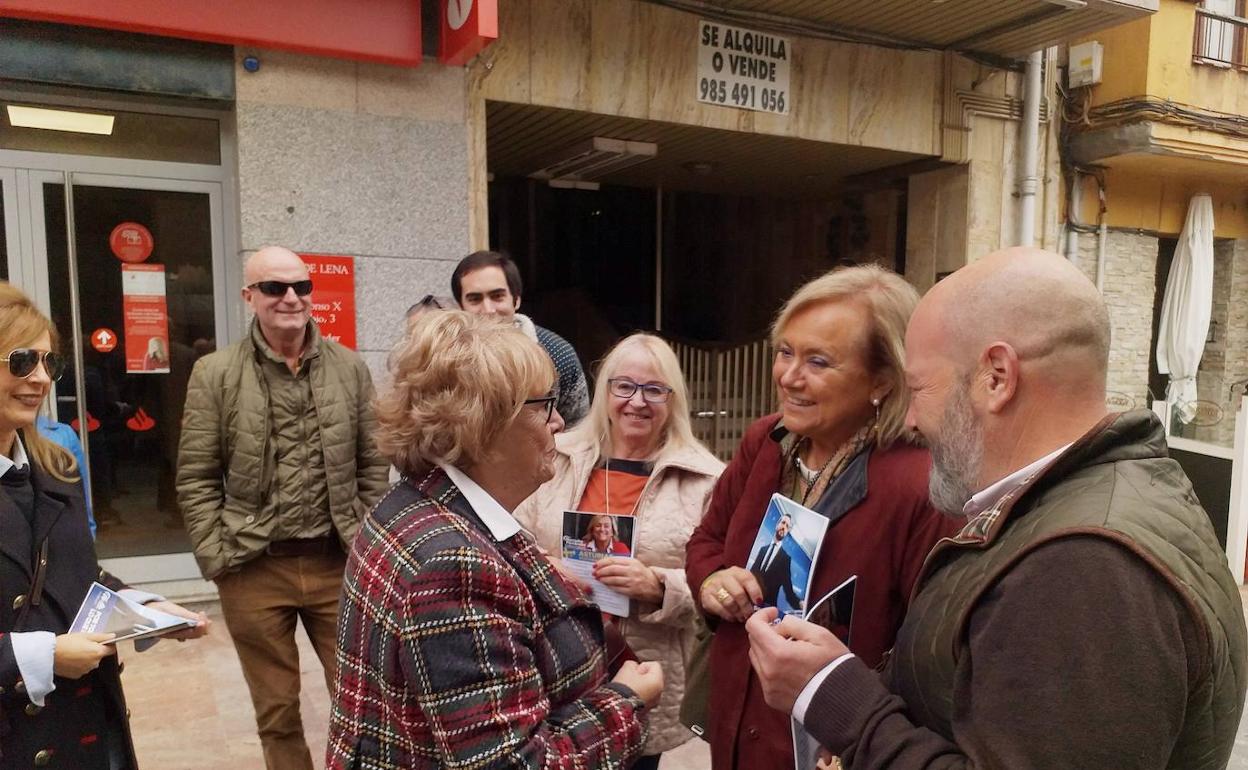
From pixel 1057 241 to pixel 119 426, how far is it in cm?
812

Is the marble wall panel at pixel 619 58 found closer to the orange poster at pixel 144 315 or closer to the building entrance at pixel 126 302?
the building entrance at pixel 126 302

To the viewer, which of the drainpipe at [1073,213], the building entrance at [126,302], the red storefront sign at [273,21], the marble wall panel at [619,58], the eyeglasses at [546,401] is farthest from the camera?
the drainpipe at [1073,213]

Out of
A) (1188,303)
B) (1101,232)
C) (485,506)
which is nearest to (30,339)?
(485,506)

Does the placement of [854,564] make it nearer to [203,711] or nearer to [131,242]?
[203,711]

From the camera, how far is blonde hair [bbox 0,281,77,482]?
6.34 ft

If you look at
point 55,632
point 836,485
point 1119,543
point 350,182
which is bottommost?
point 55,632

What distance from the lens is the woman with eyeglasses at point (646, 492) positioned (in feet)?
7.39

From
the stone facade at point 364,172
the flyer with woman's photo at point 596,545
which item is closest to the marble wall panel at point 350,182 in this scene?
the stone facade at point 364,172

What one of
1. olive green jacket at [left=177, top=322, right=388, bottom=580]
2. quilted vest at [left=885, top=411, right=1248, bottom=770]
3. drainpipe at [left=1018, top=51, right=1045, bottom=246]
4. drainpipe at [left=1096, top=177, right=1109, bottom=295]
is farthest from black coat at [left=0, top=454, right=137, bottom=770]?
drainpipe at [left=1096, top=177, right=1109, bottom=295]

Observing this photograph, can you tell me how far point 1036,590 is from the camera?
995mm

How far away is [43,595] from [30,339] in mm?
611

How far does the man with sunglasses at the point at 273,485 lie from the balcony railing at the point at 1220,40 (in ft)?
28.6

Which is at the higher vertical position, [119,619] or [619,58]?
[619,58]

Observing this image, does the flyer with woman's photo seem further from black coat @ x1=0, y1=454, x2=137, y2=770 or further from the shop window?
the shop window
